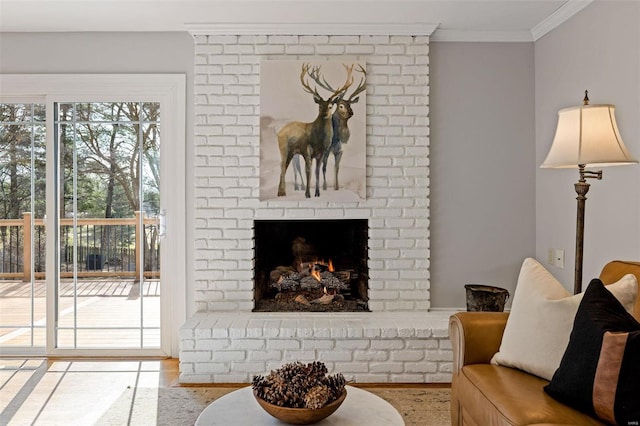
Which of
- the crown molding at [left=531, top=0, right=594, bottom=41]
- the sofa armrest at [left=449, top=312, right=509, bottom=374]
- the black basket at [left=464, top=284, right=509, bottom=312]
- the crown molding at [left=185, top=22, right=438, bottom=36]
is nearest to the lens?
the sofa armrest at [left=449, top=312, right=509, bottom=374]

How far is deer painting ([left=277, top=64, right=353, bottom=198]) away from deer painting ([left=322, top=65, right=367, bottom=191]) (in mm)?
29

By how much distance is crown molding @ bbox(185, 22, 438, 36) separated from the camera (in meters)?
3.31

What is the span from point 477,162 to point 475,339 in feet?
5.70

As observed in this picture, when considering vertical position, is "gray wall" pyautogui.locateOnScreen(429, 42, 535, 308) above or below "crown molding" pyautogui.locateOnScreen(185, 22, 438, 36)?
below

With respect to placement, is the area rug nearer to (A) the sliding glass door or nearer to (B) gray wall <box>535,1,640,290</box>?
(A) the sliding glass door

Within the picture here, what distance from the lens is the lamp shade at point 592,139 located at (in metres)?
2.20

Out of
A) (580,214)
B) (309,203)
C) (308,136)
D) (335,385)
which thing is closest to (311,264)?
(309,203)

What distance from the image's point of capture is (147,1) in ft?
9.70

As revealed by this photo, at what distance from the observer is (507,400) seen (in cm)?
168

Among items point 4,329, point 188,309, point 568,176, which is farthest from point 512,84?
point 4,329

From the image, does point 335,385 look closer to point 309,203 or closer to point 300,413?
point 300,413

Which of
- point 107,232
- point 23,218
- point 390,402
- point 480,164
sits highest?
point 480,164

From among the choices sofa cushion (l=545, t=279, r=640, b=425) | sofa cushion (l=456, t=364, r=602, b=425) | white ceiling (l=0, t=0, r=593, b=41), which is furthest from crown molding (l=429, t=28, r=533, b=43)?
sofa cushion (l=456, t=364, r=602, b=425)

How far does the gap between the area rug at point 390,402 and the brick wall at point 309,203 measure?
2.03 ft
